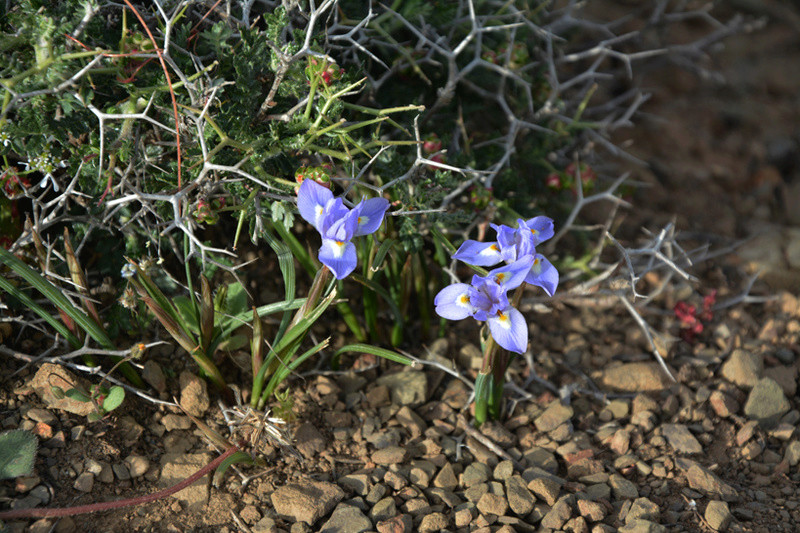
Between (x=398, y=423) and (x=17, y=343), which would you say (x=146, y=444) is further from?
(x=398, y=423)

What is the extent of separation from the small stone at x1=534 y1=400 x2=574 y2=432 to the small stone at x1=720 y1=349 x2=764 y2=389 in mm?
622

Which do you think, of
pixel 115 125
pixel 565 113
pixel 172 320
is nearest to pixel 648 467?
pixel 172 320

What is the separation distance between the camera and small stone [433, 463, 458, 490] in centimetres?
196

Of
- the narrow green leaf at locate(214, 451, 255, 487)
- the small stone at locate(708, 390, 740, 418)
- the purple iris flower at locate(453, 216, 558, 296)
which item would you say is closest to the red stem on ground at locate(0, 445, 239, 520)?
the narrow green leaf at locate(214, 451, 255, 487)

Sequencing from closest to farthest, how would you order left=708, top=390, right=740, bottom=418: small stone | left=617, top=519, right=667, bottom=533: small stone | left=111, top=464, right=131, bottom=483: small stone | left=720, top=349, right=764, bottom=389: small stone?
left=617, top=519, right=667, bottom=533: small stone
left=111, top=464, right=131, bottom=483: small stone
left=708, top=390, right=740, bottom=418: small stone
left=720, top=349, right=764, bottom=389: small stone

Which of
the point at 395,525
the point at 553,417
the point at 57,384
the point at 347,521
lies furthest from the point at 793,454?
the point at 57,384

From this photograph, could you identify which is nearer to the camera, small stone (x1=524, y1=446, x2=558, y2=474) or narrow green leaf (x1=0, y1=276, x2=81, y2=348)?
narrow green leaf (x1=0, y1=276, x2=81, y2=348)

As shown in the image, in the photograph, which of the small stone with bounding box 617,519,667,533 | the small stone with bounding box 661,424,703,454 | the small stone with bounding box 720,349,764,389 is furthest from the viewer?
the small stone with bounding box 720,349,764,389

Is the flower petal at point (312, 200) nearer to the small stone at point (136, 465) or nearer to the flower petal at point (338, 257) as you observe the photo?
the flower petal at point (338, 257)

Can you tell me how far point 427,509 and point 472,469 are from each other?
8.1 inches

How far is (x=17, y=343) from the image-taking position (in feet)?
6.73

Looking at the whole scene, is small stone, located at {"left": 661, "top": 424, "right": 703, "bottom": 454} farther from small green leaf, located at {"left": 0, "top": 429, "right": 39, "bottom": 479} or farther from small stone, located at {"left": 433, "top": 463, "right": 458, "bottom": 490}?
small green leaf, located at {"left": 0, "top": 429, "right": 39, "bottom": 479}

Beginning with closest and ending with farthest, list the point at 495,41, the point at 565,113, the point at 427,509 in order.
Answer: the point at 427,509 → the point at 495,41 → the point at 565,113

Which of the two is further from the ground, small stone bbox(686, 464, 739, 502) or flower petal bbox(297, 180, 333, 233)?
flower petal bbox(297, 180, 333, 233)
